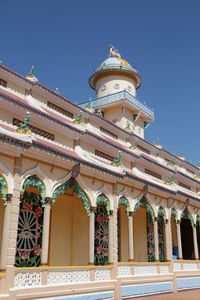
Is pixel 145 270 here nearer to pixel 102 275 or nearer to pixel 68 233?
pixel 102 275

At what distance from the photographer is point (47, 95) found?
55.4 ft

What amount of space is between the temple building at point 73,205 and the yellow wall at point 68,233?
0.05m

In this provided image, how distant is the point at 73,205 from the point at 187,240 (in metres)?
13.3

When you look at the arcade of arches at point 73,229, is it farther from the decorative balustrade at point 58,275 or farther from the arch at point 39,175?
the decorative balustrade at point 58,275

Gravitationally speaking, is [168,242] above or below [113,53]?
below

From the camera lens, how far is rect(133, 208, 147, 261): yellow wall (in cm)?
1927

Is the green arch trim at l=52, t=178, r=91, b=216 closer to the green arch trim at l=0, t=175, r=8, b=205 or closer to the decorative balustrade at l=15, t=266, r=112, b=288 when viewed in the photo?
the green arch trim at l=0, t=175, r=8, b=205

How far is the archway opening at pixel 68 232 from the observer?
14.5 meters

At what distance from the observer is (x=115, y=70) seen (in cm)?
2836

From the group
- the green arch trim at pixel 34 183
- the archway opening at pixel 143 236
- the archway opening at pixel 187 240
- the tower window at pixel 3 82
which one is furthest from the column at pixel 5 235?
the archway opening at pixel 187 240

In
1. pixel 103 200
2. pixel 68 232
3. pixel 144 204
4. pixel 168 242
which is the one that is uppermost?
pixel 144 204

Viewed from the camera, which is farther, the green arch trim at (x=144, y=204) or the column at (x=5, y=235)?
the green arch trim at (x=144, y=204)

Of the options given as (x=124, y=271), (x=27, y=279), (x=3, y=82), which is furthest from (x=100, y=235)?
(x=3, y=82)

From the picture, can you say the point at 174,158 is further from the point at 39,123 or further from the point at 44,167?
the point at 44,167
